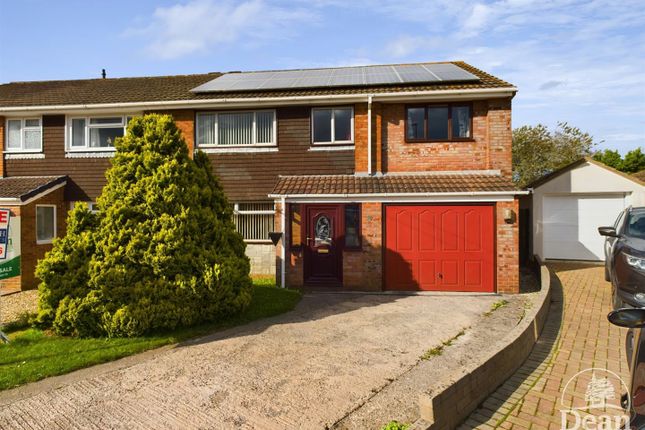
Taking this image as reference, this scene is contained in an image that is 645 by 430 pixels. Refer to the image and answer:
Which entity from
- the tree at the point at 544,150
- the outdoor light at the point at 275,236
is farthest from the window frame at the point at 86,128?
the tree at the point at 544,150

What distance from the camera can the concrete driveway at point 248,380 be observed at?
134 inches

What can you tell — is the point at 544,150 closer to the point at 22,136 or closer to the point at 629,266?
the point at 629,266

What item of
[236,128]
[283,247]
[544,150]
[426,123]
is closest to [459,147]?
[426,123]

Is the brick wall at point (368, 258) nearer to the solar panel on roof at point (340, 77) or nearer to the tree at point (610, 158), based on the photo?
the solar panel on roof at point (340, 77)

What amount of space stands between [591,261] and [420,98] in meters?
8.30

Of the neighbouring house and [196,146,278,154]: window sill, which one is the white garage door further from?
[196,146,278,154]: window sill

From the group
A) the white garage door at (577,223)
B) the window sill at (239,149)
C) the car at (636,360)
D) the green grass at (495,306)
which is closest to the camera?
the car at (636,360)

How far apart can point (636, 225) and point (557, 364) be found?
384cm

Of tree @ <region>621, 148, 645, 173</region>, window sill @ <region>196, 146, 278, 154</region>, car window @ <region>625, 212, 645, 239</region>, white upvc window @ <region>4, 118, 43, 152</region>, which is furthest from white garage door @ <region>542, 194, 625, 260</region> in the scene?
tree @ <region>621, 148, 645, 173</region>

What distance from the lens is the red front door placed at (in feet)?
29.3

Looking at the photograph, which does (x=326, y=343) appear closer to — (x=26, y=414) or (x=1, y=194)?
(x=26, y=414)

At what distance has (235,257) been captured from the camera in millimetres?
6605

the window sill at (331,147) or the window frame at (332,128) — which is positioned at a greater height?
the window frame at (332,128)

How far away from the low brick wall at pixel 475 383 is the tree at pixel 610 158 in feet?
95.1
